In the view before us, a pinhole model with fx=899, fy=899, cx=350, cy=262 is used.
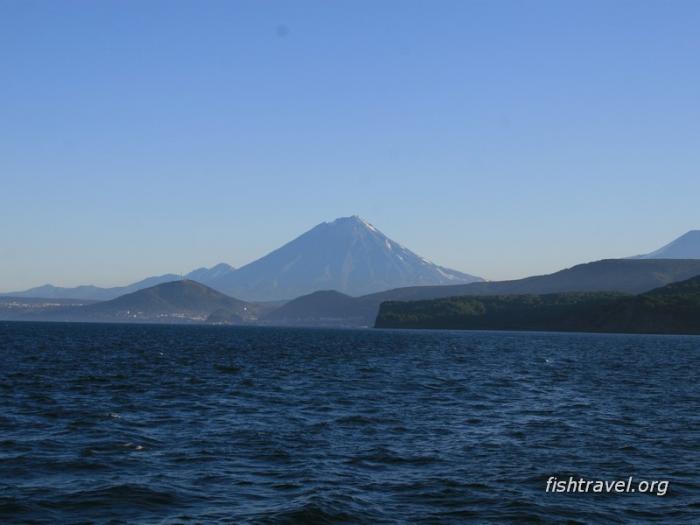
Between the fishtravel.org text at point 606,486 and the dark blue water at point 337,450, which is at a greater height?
the dark blue water at point 337,450

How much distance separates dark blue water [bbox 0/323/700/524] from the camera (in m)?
26.5

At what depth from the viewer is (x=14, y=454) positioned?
33.9m

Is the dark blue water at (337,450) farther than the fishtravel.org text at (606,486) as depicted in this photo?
No

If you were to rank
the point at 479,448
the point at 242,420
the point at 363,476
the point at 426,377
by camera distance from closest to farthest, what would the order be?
the point at 363,476 → the point at 479,448 → the point at 242,420 → the point at 426,377

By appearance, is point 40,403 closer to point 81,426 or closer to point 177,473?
point 81,426

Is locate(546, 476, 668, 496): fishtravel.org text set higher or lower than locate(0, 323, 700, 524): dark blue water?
lower

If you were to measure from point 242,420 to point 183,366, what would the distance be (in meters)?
48.4

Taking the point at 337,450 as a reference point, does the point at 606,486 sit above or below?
below

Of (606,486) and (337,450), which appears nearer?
(606,486)

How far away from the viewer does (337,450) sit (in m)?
36.1

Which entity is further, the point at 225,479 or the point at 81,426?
the point at 81,426

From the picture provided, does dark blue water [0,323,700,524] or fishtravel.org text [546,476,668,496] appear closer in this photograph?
dark blue water [0,323,700,524]

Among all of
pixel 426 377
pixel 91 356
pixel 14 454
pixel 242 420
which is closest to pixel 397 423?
pixel 242 420

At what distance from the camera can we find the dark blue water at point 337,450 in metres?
26.5
